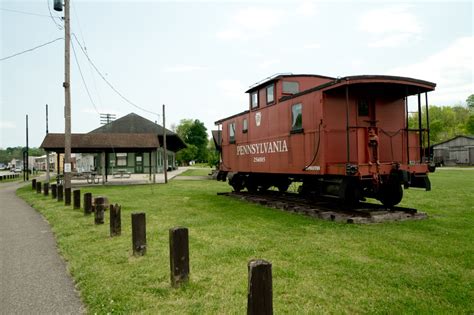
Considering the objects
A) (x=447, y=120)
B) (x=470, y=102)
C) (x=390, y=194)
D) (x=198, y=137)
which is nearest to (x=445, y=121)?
(x=447, y=120)

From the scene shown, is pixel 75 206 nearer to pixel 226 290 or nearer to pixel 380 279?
pixel 226 290

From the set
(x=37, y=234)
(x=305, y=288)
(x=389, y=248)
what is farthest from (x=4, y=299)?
(x=389, y=248)

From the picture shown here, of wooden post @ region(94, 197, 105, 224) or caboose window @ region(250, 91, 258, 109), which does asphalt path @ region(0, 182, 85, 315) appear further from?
caboose window @ region(250, 91, 258, 109)

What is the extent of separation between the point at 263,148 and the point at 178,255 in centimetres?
894

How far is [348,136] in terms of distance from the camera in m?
8.71

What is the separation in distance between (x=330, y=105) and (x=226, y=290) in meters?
6.81

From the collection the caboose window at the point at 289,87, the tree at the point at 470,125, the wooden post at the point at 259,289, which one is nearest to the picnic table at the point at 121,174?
the caboose window at the point at 289,87

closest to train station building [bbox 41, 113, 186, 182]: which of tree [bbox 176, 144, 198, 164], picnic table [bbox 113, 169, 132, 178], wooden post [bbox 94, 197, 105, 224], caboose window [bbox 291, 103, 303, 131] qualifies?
picnic table [bbox 113, 169, 132, 178]

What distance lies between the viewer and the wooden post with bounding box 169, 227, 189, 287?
A: 4.61 m

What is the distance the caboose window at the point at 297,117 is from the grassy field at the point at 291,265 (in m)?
2.95

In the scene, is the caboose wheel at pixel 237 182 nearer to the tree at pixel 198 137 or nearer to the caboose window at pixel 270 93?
the caboose window at pixel 270 93

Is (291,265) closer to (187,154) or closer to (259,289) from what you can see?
(259,289)

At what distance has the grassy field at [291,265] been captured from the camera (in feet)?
13.4

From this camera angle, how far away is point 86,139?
25.1m
